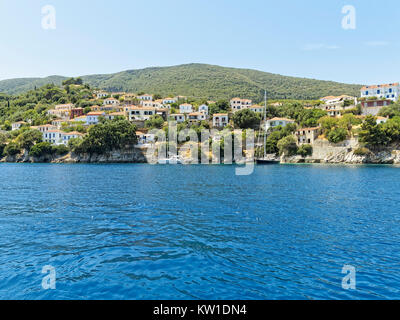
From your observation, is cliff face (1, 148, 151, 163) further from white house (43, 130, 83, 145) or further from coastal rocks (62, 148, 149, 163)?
Result: white house (43, 130, 83, 145)

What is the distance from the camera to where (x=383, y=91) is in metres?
98.1

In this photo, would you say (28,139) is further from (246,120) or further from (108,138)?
(246,120)

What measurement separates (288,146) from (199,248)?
73.3 m

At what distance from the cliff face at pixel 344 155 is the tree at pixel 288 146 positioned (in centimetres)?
166

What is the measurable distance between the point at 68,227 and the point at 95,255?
4.78 meters

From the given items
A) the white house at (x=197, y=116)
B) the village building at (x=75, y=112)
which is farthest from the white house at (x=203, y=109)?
the village building at (x=75, y=112)

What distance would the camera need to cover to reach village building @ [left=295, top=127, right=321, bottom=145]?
8056 centimetres

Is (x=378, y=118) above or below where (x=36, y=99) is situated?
below

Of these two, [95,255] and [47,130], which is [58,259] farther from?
[47,130]

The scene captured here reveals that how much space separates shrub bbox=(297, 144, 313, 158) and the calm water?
194 ft

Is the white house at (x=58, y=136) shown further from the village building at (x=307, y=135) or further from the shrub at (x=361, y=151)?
the shrub at (x=361, y=151)

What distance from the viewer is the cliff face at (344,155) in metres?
72.1

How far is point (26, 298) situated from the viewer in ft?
26.1
